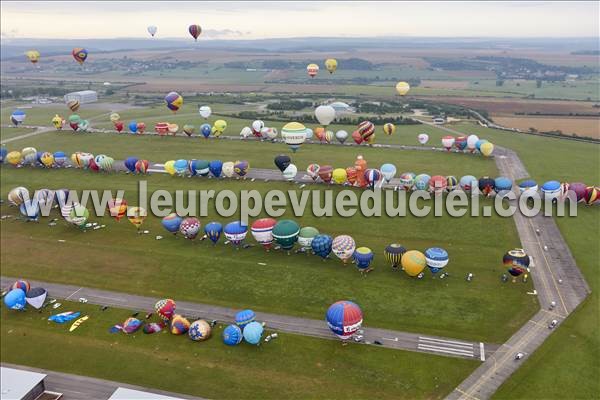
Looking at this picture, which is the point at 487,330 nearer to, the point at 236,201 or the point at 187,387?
the point at 187,387

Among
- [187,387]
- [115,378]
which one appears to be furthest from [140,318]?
[187,387]

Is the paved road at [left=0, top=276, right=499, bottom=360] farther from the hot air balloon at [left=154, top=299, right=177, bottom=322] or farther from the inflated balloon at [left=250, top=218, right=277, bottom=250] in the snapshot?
the inflated balloon at [left=250, top=218, right=277, bottom=250]

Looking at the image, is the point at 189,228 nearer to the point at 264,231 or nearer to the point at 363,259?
the point at 264,231

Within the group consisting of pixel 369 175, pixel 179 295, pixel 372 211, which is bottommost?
pixel 179 295

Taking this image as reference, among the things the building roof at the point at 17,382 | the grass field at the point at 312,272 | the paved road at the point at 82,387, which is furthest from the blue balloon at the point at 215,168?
the building roof at the point at 17,382

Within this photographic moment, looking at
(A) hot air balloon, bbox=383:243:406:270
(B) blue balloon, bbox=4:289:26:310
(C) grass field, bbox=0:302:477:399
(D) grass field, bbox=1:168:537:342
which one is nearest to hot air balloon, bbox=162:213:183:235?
(D) grass field, bbox=1:168:537:342

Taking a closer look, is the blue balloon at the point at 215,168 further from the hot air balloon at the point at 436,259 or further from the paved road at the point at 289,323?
the hot air balloon at the point at 436,259

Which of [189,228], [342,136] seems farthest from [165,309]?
[342,136]
